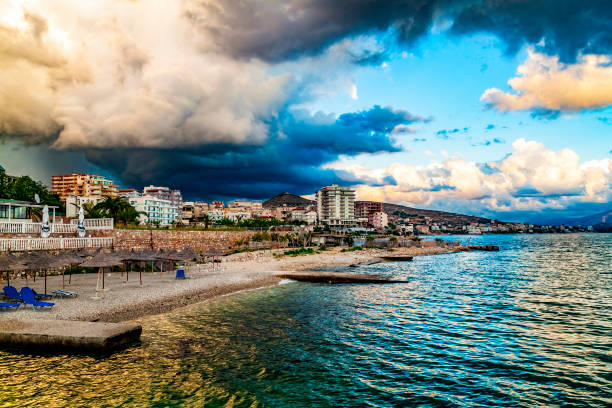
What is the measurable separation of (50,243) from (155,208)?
11161 centimetres

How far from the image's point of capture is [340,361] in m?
12.4

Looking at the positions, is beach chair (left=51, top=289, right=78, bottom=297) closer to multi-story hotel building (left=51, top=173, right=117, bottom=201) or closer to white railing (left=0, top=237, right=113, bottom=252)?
white railing (left=0, top=237, right=113, bottom=252)

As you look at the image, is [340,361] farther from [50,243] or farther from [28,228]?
[28,228]

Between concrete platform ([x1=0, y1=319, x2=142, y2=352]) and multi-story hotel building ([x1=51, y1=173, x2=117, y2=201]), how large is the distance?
132593mm

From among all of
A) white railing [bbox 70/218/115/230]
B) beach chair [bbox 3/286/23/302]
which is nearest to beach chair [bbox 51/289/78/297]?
beach chair [bbox 3/286/23/302]

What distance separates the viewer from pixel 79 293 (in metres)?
21.0

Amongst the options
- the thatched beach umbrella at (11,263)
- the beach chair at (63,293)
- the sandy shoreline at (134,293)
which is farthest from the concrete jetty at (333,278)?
the thatched beach umbrella at (11,263)

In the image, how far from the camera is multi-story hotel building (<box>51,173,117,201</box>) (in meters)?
152

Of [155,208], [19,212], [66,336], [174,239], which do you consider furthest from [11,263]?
[155,208]

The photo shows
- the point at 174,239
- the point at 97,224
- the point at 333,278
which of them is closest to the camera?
the point at 333,278

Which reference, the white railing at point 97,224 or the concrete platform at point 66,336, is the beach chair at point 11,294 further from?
the white railing at point 97,224

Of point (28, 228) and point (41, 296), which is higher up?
point (28, 228)

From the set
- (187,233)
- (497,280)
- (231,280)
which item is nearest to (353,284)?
(231,280)

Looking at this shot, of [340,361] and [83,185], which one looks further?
[83,185]
